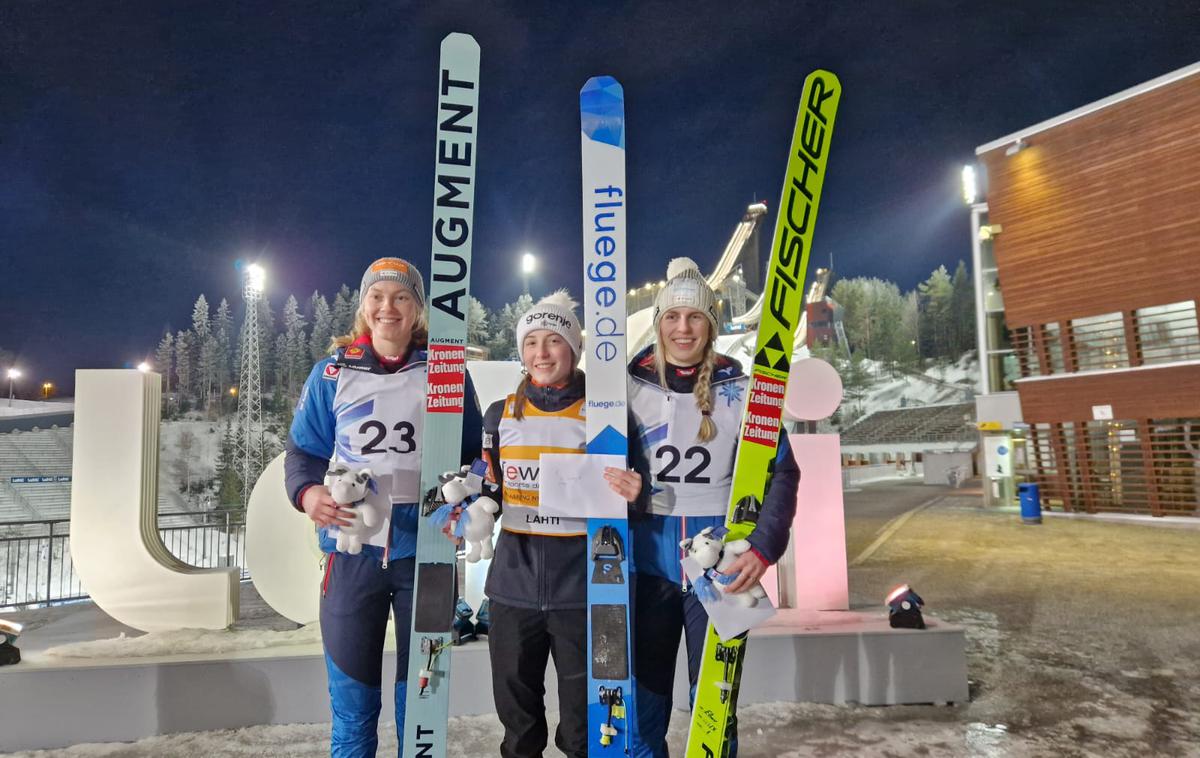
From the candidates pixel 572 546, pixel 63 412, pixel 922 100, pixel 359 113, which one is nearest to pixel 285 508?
pixel 572 546

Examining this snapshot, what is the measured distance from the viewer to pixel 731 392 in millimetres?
2041

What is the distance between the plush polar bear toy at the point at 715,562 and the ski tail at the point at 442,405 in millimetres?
795

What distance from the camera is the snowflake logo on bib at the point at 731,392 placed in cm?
203

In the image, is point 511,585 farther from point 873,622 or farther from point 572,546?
point 873,622

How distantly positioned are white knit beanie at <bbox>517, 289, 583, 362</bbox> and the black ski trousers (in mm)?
861

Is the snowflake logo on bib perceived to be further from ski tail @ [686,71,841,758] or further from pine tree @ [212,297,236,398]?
pine tree @ [212,297,236,398]

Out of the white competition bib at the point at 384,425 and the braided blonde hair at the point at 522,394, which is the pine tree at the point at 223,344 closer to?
the white competition bib at the point at 384,425

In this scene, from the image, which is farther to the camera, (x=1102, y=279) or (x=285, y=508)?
(x=1102, y=279)

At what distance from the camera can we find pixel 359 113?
5428cm

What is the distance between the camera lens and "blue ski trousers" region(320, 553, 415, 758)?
196cm

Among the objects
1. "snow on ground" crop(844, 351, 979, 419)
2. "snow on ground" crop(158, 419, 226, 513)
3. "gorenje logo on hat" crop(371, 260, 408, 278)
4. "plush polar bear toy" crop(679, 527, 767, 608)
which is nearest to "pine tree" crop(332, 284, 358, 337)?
"snow on ground" crop(158, 419, 226, 513)

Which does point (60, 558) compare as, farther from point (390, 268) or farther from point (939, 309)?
point (939, 309)

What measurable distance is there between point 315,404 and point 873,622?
3.30 m

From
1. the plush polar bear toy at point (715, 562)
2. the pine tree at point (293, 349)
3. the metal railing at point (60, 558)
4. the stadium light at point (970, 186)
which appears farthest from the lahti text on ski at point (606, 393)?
the pine tree at point (293, 349)
